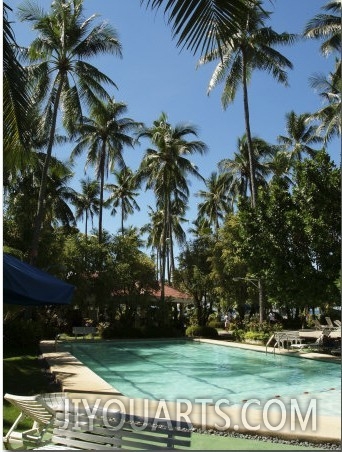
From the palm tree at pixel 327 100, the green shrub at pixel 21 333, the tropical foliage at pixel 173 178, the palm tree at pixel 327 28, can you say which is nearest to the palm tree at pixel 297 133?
the tropical foliage at pixel 173 178

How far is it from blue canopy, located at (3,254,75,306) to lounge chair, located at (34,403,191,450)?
1121 millimetres

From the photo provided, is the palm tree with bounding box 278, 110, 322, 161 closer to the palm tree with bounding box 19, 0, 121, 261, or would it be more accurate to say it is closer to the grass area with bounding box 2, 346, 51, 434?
the palm tree with bounding box 19, 0, 121, 261

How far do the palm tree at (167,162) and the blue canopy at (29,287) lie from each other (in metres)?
26.1

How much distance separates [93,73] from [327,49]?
40.6 ft

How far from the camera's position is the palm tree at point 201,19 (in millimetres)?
2920

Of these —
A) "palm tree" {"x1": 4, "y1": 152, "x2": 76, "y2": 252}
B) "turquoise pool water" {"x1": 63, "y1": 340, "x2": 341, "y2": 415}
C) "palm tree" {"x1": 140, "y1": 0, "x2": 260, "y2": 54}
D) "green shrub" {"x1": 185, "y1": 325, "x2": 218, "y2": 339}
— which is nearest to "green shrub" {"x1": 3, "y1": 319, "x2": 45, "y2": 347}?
"turquoise pool water" {"x1": 63, "y1": 340, "x2": 341, "y2": 415}

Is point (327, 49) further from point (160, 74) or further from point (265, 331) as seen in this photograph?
point (160, 74)

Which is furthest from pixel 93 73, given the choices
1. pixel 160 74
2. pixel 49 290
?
pixel 49 290

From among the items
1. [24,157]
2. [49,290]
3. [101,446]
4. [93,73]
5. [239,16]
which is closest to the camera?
[239,16]

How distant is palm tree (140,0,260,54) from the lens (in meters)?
2.92

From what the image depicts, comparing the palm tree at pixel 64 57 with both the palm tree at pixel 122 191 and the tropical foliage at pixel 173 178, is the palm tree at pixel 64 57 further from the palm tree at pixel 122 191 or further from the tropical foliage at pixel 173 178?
the palm tree at pixel 122 191

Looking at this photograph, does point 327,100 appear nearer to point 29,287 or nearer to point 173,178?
point 173,178

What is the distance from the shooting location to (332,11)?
24250mm

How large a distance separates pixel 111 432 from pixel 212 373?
436 inches
